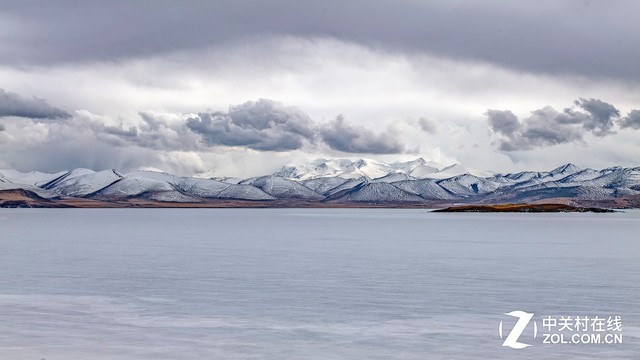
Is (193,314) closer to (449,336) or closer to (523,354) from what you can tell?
(449,336)

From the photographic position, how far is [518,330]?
108 feet

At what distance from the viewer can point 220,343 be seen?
3027 cm

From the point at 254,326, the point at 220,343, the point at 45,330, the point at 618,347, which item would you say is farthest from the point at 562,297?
the point at 45,330

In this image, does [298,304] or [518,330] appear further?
[298,304]

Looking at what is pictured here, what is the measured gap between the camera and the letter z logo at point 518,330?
30.2 m

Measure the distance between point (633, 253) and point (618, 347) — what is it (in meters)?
58.6

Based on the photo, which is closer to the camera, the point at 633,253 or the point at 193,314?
the point at 193,314

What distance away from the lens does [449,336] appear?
3184 cm

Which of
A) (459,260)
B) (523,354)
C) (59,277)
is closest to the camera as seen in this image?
(523,354)

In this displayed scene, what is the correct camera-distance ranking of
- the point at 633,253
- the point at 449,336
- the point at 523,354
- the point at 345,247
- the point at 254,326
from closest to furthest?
the point at 523,354, the point at 449,336, the point at 254,326, the point at 633,253, the point at 345,247

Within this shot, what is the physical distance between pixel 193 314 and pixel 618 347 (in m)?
19.8

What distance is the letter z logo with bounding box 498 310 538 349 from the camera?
30172 mm

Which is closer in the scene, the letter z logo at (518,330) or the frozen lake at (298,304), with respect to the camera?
the frozen lake at (298,304)

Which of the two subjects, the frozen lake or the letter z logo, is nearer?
the frozen lake
